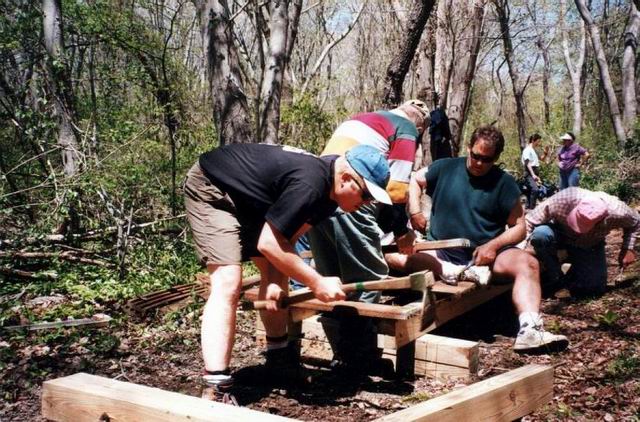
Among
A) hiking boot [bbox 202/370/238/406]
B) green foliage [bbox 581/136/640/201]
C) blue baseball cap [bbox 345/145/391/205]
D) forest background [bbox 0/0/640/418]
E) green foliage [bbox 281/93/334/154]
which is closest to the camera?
blue baseball cap [bbox 345/145/391/205]

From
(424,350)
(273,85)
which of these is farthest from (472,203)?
(273,85)

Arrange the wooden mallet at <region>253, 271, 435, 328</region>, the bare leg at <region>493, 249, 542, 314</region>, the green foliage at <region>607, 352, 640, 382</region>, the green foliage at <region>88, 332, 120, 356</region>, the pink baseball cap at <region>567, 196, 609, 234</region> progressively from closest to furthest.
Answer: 1. the wooden mallet at <region>253, 271, 435, 328</region>
2. the green foliage at <region>607, 352, 640, 382</region>
3. the bare leg at <region>493, 249, 542, 314</region>
4. the green foliage at <region>88, 332, 120, 356</region>
5. the pink baseball cap at <region>567, 196, 609, 234</region>

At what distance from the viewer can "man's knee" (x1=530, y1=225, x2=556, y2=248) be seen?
5.12 meters

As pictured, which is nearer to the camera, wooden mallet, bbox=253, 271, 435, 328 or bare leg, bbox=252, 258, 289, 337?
wooden mallet, bbox=253, 271, 435, 328

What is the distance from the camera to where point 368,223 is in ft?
12.9

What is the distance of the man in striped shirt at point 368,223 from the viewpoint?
3902 mm

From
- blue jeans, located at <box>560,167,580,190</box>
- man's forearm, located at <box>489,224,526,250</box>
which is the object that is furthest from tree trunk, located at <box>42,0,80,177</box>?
blue jeans, located at <box>560,167,580,190</box>

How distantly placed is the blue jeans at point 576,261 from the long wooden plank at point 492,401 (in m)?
2.44

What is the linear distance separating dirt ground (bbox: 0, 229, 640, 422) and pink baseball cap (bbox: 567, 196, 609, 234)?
726 millimetres

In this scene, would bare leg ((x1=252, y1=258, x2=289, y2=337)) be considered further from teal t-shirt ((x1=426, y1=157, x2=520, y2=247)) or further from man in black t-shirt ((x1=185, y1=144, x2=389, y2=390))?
teal t-shirt ((x1=426, y1=157, x2=520, y2=247))

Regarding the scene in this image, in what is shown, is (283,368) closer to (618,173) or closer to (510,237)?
(510,237)

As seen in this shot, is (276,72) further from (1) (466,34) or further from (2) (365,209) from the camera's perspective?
(2) (365,209)

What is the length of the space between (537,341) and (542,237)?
4.34ft

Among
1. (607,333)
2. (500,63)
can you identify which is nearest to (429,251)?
(607,333)
